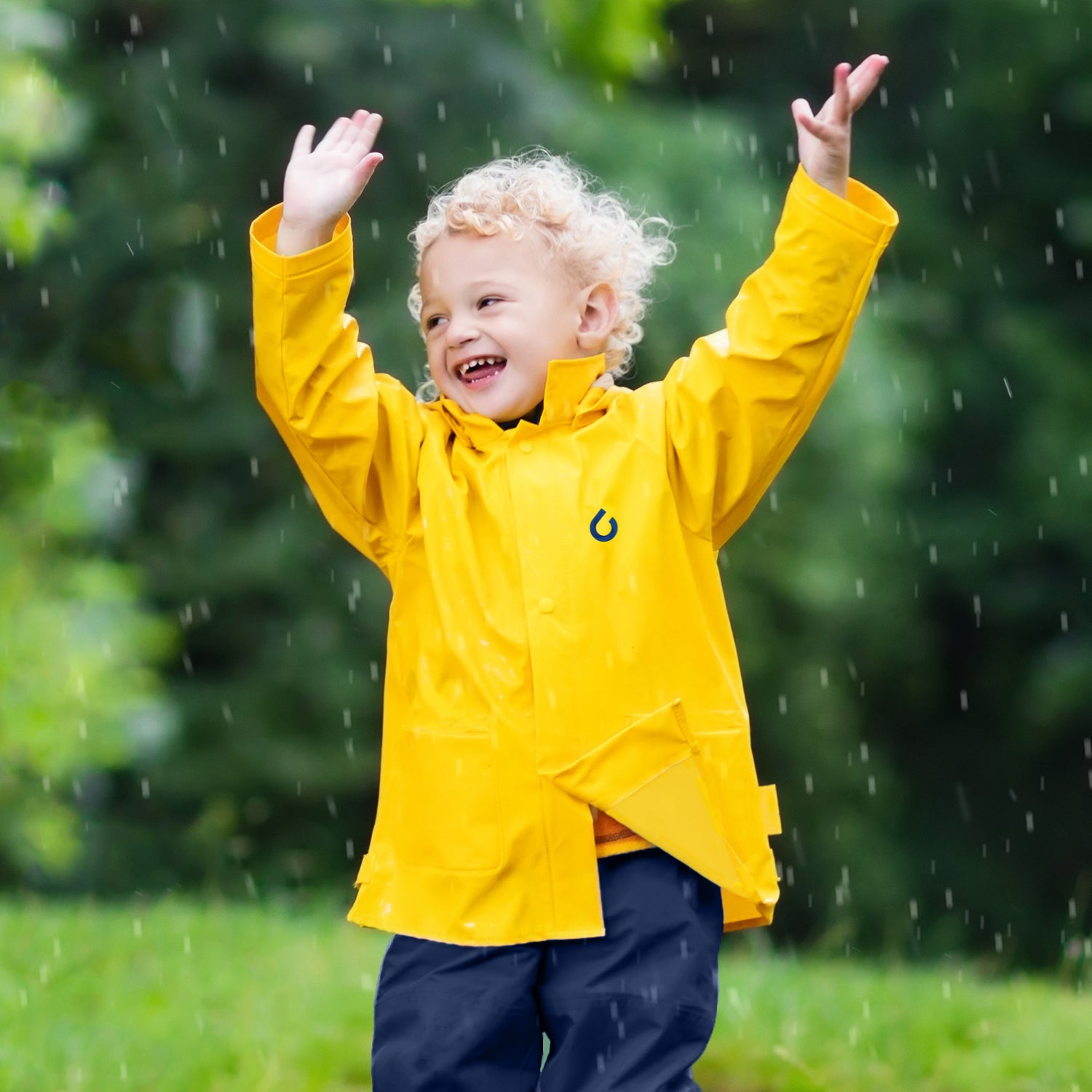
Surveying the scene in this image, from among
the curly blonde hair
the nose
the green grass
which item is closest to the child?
the nose

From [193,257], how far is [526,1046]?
6023mm

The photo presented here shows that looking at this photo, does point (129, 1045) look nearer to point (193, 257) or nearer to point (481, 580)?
point (481, 580)

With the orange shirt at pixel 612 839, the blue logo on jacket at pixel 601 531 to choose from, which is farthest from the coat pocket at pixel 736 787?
the blue logo on jacket at pixel 601 531

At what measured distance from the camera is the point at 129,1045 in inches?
145

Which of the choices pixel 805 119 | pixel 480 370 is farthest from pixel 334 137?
pixel 805 119

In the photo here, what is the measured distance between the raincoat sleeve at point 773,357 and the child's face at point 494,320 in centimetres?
22

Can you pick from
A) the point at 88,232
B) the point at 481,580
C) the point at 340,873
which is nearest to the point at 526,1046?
the point at 481,580

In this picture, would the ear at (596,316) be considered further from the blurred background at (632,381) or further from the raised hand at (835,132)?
the blurred background at (632,381)

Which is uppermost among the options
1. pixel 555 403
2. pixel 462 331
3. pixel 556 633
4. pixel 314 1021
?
pixel 462 331

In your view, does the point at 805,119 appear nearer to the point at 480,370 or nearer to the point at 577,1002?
the point at 480,370

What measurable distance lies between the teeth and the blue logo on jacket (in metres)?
0.32

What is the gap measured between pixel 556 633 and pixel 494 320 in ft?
1.76

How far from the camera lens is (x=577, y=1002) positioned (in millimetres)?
2428

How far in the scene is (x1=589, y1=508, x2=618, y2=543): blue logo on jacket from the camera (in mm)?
2525
